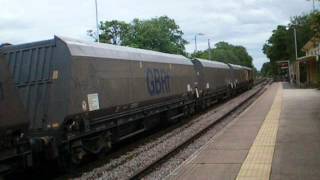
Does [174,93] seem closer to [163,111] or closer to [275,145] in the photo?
[163,111]

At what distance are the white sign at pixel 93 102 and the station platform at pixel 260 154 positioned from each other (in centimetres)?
263

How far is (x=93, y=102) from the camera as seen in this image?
13.4m

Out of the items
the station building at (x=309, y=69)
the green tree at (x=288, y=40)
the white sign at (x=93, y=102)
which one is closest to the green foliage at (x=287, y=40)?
the green tree at (x=288, y=40)

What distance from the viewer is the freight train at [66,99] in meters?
9.77

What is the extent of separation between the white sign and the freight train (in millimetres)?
24

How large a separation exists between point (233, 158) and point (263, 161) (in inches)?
37.6

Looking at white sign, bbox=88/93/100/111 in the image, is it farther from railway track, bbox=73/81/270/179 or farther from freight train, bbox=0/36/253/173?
railway track, bbox=73/81/270/179

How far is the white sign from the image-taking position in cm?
1324

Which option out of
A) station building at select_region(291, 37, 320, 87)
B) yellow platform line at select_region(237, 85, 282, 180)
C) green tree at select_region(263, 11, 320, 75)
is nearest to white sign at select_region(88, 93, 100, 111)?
yellow platform line at select_region(237, 85, 282, 180)

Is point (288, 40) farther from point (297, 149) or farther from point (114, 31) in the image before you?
point (297, 149)

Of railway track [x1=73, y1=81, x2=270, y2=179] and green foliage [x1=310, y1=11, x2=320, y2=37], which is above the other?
green foliage [x1=310, y1=11, x2=320, y2=37]

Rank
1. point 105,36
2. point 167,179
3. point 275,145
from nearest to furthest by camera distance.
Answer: point 167,179 → point 275,145 → point 105,36

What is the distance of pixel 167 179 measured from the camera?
1069 cm

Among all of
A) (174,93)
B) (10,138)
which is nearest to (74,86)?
(10,138)
